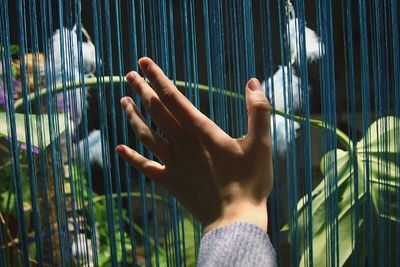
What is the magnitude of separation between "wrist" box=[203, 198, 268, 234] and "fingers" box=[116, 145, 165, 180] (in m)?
0.05

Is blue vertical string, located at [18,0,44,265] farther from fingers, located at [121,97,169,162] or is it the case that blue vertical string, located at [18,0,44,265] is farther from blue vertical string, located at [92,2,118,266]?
fingers, located at [121,97,169,162]

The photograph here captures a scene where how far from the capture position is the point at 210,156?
1.57ft

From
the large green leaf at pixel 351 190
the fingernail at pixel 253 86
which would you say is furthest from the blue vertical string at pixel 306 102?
the fingernail at pixel 253 86

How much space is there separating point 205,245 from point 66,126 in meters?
0.38

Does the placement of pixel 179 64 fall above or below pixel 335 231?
above

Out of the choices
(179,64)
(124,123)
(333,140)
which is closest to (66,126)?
(124,123)

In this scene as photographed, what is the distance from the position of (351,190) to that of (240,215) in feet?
1.76

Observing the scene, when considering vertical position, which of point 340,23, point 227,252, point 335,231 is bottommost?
point 335,231

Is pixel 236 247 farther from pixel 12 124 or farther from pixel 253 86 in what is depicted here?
pixel 12 124

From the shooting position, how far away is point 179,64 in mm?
1216

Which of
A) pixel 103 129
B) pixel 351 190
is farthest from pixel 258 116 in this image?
pixel 351 190

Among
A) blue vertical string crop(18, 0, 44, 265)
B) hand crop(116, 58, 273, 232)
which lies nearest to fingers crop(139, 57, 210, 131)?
hand crop(116, 58, 273, 232)

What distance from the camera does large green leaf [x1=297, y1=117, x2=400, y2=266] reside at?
91 cm

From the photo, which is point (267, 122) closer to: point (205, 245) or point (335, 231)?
point (205, 245)
